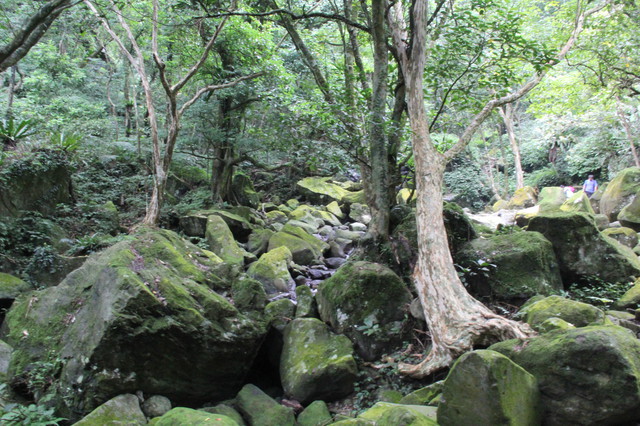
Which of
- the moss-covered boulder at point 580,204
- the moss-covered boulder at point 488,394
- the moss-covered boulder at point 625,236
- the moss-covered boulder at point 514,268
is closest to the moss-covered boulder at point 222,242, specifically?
the moss-covered boulder at point 514,268

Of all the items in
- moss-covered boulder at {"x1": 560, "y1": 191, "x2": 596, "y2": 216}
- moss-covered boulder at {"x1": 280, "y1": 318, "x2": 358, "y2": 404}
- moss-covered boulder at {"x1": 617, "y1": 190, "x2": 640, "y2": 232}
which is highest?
moss-covered boulder at {"x1": 560, "y1": 191, "x2": 596, "y2": 216}

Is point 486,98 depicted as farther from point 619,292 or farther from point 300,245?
point 300,245

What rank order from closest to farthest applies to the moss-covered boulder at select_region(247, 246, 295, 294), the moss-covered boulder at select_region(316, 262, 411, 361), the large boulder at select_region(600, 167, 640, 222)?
the moss-covered boulder at select_region(316, 262, 411, 361) < the moss-covered boulder at select_region(247, 246, 295, 294) < the large boulder at select_region(600, 167, 640, 222)

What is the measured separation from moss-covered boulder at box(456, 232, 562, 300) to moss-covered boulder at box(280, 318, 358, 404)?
2.34 m

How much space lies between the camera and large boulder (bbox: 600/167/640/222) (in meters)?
12.6

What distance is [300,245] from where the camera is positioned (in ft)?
34.6

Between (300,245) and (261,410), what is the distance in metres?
6.12

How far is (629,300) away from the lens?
572 cm

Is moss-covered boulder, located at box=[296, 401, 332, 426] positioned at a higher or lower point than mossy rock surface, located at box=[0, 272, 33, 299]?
lower

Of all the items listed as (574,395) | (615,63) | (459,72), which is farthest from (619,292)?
(615,63)

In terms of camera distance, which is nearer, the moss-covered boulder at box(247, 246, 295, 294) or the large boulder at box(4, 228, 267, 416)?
the large boulder at box(4, 228, 267, 416)

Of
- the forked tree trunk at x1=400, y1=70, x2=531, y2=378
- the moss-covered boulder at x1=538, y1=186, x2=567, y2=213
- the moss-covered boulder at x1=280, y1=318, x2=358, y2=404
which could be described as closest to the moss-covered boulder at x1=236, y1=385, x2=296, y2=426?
the moss-covered boulder at x1=280, y1=318, x2=358, y2=404

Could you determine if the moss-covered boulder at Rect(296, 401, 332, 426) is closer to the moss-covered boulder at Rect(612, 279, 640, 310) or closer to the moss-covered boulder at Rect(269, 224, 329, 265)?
the moss-covered boulder at Rect(612, 279, 640, 310)

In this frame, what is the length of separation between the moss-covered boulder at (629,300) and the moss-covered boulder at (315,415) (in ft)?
14.7
